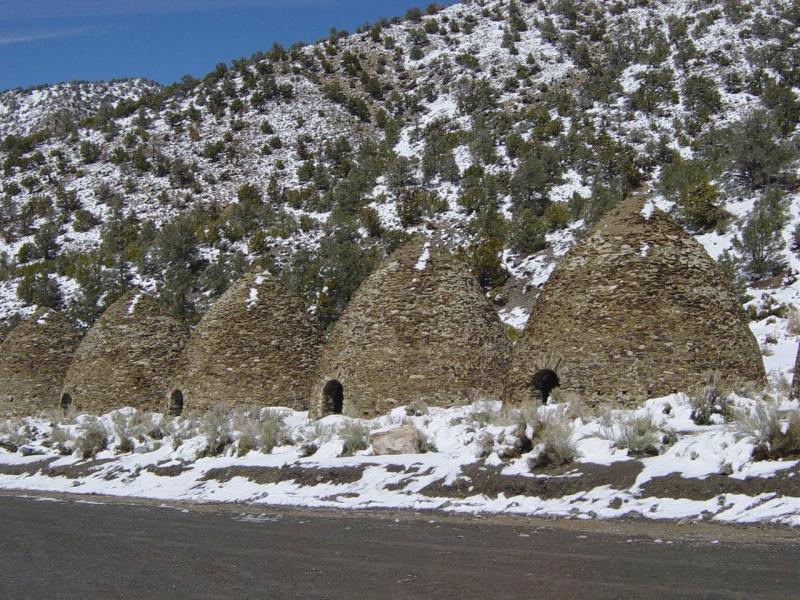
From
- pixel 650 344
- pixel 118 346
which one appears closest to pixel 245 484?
pixel 650 344

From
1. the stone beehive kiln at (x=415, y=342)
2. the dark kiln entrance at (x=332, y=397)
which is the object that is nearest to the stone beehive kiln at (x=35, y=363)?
the dark kiln entrance at (x=332, y=397)

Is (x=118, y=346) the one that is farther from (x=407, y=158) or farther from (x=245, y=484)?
(x=407, y=158)

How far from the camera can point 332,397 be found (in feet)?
57.4

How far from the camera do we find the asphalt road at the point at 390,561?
6.11 meters

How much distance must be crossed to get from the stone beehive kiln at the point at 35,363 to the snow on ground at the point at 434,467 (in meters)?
6.47

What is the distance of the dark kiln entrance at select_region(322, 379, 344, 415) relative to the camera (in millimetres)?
17297

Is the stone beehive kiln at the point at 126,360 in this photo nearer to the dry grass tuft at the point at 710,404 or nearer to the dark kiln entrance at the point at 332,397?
the dark kiln entrance at the point at 332,397

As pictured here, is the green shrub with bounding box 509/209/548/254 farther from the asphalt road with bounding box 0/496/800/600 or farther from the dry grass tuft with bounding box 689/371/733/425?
the asphalt road with bounding box 0/496/800/600

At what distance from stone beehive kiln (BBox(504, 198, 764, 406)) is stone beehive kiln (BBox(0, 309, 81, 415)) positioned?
18.1 metres

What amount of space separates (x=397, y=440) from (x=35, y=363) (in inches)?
690

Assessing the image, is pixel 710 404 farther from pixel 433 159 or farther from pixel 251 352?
pixel 433 159

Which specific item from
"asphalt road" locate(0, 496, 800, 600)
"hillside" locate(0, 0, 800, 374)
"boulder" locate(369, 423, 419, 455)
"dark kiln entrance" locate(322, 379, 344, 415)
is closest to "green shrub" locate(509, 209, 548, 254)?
"hillside" locate(0, 0, 800, 374)

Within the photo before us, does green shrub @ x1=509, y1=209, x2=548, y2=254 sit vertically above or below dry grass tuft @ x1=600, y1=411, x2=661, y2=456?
above

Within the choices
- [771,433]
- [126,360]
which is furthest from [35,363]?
[771,433]
